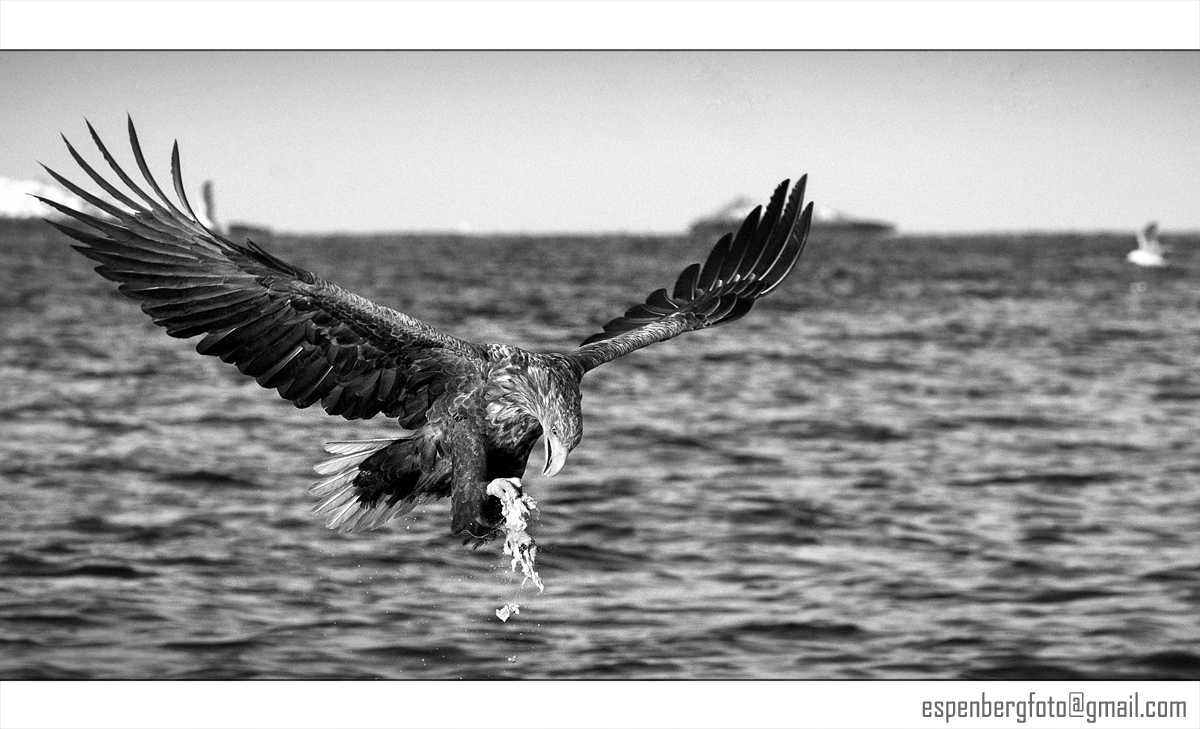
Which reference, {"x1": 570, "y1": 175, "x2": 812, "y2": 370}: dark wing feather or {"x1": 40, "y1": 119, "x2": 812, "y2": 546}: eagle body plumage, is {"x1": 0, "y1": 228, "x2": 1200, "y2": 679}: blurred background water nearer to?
{"x1": 570, "y1": 175, "x2": 812, "y2": 370}: dark wing feather

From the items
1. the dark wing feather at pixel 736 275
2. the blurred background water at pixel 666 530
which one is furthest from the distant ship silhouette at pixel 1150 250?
the dark wing feather at pixel 736 275

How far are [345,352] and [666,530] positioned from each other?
499 centimetres

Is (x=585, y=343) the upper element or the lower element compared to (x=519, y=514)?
upper

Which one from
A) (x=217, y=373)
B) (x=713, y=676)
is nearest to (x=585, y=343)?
(x=713, y=676)

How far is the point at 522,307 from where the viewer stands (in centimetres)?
2192

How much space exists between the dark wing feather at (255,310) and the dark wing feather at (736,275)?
1139mm

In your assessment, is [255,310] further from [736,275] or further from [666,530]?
[666,530]

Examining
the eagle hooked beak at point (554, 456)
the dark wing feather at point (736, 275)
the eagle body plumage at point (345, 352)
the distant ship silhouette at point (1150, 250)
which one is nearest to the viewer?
the eagle hooked beak at point (554, 456)

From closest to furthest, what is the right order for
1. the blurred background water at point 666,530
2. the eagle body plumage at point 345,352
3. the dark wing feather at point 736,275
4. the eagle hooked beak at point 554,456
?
the eagle hooked beak at point 554,456
the eagle body plumage at point 345,352
the dark wing feather at point 736,275
the blurred background water at point 666,530

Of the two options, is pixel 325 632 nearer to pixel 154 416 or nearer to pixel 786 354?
pixel 154 416

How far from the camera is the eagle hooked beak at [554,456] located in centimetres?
423

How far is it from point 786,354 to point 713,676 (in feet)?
48.9

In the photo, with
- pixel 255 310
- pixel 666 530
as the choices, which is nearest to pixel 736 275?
pixel 255 310

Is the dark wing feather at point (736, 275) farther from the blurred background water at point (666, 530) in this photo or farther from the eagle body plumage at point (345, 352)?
the blurred background water at point (666, 530)
